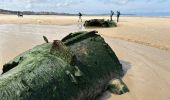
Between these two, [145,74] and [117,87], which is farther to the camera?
[145,74]

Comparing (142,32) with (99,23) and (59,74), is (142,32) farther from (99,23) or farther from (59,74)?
(59,74)

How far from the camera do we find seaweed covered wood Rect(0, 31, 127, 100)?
457cm

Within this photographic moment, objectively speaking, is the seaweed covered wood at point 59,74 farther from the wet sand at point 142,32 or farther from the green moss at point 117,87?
the wet sand at point 142,32

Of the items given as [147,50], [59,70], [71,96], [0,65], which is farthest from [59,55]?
[147,50]

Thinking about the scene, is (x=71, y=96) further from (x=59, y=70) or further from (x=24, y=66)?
(x=24, y=66)

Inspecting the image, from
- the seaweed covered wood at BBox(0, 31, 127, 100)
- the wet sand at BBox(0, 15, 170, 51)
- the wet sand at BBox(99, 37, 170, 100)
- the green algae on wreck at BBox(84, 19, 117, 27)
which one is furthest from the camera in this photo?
the green algae on wreck at BBox(84, 19, 117, 27)

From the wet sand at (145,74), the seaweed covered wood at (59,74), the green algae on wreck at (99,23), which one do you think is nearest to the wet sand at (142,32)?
the green algae on wreck at (99,23)

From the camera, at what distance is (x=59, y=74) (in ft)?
17.2

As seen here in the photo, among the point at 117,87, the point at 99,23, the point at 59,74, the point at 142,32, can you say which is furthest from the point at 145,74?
the point at 99,23

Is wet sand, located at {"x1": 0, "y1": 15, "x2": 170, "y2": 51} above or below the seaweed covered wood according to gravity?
below

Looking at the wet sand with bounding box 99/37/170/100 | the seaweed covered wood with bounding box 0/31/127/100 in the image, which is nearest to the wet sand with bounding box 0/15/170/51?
the wet sand with bounding box 99/37/170/100

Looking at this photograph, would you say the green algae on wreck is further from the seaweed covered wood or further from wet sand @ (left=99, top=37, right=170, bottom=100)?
the seaweed covered wood

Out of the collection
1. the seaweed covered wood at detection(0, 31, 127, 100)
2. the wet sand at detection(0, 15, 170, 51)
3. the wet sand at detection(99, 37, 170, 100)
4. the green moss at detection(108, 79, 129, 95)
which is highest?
the seaweed covered wood at detection(0, 31, 127, 100)

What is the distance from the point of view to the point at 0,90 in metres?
4.31
